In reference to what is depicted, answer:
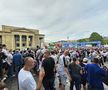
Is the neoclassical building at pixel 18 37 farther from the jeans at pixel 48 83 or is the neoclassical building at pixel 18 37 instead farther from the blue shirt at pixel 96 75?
the blue shirt at pixel 96 75

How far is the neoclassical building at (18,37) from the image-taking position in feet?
341

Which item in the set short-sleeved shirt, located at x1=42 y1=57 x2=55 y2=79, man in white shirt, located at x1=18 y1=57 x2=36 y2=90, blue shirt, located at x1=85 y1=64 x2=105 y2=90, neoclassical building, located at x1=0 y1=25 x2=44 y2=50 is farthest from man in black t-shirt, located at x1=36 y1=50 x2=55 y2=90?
neoclassical building, located at x1=0 y1=25 x2=44 y2=50

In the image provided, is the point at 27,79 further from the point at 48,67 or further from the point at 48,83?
the point at 48,83

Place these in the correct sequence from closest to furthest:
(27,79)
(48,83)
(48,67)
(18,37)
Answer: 1. (27,79)
2. (48,67)
3. (48,83)
4. (18,37)

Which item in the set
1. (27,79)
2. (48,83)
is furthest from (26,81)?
(48,83)

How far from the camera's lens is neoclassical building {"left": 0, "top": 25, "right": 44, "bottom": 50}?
10388 cm

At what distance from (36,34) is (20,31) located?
10.1 metres

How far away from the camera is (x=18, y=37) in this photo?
115 meters

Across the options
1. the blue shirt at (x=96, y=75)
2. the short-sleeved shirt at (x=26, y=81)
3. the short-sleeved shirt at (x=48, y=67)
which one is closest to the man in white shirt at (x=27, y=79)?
the short-sleeved shirt at (x=26, y=81)

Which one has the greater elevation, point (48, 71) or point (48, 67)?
point (48, 67)

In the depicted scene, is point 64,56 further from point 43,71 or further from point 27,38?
point 27,38

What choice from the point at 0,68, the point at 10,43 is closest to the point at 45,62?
the point at 0,68

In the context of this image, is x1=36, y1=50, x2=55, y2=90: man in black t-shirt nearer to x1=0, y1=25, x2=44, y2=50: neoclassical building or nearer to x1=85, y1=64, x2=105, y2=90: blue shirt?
x1=85, y1=64, x2=105, y2=90: blue shirt

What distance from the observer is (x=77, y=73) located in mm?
9547
